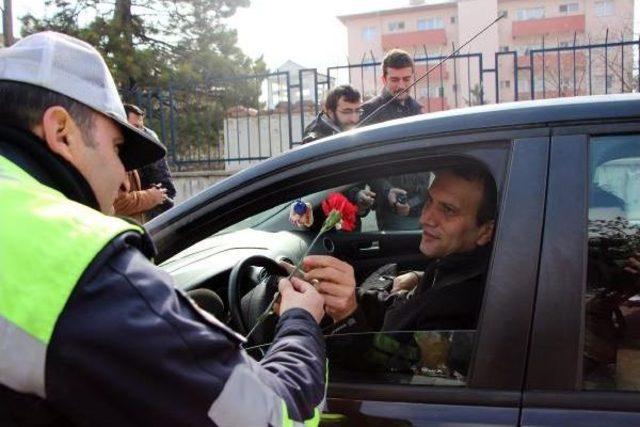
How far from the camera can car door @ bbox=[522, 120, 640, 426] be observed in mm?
1260

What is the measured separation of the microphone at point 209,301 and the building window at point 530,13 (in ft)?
143

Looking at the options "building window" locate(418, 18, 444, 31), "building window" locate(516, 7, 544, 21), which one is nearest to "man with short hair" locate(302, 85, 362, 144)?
"building window" locate(516, 7, 544, 21)

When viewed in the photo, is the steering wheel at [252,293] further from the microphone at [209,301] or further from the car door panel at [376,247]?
the car door panel at [376,247]

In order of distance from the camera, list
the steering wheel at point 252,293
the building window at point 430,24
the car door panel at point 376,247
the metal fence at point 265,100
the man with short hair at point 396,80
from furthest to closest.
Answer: the building window at point 430,24 < the metal fence at point 265,100 < the man with short hair at point 396,80 < the car door panel at point 376,247 < the steering wheel at point 252,293

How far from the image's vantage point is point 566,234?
1.29m

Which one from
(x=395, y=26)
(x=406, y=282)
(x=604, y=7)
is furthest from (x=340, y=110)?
(x=395, y=26)

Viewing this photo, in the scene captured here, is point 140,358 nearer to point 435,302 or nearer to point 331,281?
point 331,281

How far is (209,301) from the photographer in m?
2.04

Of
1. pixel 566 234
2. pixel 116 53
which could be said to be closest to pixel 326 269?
pixel 566 234

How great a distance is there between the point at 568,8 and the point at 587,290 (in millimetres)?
44257

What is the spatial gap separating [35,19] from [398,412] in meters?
15.0

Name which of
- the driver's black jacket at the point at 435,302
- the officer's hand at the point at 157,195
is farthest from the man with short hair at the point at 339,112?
the driver's black jacket at the point at 435,302

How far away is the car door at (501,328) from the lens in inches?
50.7

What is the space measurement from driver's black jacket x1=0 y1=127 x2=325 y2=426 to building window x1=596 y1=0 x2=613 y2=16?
114 feet
